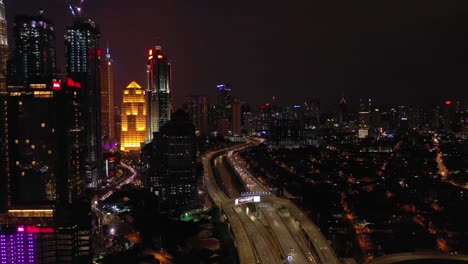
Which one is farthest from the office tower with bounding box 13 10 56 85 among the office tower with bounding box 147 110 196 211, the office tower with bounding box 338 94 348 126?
the office tower with bounding box 338 94 348 126

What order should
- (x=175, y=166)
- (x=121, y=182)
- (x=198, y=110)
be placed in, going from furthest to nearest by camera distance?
1. (x=198, y=110)
2. (x=121, y=182)
3. (x=175, y=166)

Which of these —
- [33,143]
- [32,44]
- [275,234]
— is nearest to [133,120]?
[32,44]

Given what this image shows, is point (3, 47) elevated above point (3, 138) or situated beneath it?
elevated above

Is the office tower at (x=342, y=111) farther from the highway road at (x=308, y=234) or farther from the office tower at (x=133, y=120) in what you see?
the highway road at (x=308, y=234)

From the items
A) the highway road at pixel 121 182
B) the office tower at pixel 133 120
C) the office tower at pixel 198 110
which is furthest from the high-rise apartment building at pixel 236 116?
the highway road at pixel 121 182

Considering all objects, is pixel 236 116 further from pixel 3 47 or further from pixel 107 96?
pixel 3 47

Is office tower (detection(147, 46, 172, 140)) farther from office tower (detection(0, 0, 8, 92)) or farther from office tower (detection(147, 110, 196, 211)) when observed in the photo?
office tower (detection(0, 0, 8, 92))
